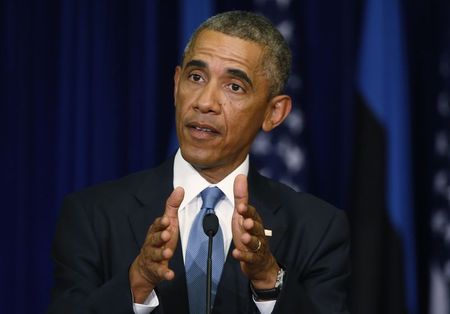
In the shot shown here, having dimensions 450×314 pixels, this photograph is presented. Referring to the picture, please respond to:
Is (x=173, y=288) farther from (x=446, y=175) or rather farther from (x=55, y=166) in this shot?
(x=446, y=175)

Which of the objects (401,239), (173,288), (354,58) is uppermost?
(354,58)

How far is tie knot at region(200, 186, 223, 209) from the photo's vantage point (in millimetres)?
2252

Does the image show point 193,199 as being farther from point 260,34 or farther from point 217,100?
point 260,34

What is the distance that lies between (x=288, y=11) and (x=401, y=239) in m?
0.93

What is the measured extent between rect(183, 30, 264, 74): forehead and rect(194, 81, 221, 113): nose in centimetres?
6

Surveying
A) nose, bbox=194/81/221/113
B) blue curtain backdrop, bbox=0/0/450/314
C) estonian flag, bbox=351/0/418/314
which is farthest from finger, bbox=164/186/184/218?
estonian flag, bbox=351/0/418/314

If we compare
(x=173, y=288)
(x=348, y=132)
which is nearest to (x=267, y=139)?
(x=348, y=132)

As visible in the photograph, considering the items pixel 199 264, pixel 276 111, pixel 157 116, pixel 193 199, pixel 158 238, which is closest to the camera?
pixel 158 238

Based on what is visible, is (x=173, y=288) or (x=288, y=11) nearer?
(x=173, y=288)

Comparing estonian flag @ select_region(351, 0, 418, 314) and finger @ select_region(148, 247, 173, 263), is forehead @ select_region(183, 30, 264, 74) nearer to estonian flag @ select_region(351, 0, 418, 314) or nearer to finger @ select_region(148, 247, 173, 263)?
finger @ select_region(148, 247, 173, 263)

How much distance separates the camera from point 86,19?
3.24m

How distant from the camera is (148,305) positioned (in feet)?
6.67

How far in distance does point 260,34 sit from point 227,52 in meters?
0.12

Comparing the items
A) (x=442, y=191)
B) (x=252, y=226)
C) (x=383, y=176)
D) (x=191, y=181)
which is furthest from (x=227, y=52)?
(x=442, y=191)
